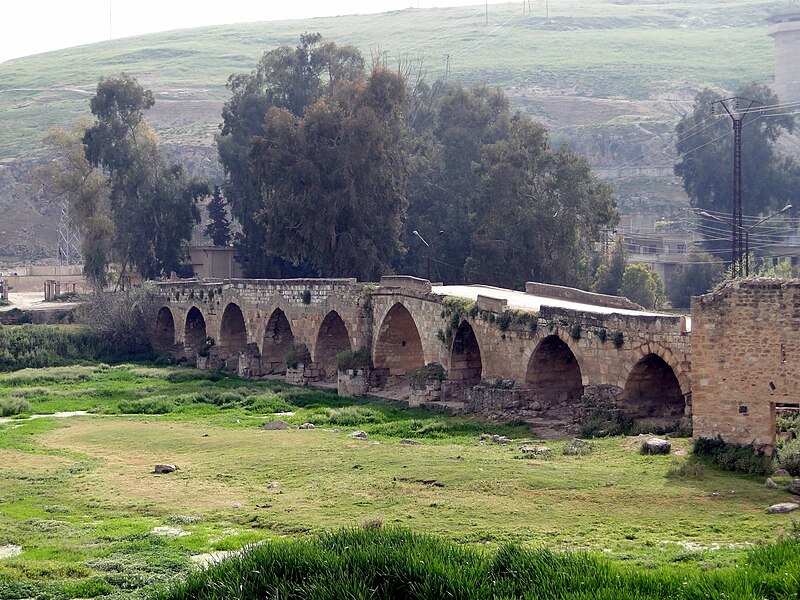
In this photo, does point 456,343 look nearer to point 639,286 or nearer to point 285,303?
point 285,303

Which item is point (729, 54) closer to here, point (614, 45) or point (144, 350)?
point (614, 45)

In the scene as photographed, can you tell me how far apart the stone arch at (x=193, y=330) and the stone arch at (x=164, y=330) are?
1841 millimetres

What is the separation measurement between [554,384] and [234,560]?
15.6 meters

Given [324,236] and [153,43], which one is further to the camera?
[153,43]

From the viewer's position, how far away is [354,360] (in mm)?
34969

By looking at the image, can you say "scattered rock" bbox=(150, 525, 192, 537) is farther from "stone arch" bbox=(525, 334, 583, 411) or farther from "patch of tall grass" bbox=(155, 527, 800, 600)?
"stone arch" bbox=(525, 334, 583, 411)

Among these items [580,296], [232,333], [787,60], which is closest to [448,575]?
[580,296]

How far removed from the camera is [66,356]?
45656 millimetres

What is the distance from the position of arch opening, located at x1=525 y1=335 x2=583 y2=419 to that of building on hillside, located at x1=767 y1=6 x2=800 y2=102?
71.2 meters

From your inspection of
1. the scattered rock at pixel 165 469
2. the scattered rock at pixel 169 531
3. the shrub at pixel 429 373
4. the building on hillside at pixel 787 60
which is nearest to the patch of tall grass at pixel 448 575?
the scattered rock at pixel 169 531

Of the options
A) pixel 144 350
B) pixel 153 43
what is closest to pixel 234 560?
pixel 144 350

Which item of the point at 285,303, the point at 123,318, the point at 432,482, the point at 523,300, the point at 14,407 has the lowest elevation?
the point at 14,407

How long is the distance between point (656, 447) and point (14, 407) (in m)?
18.4

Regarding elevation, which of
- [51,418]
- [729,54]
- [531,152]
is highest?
[729,54]
